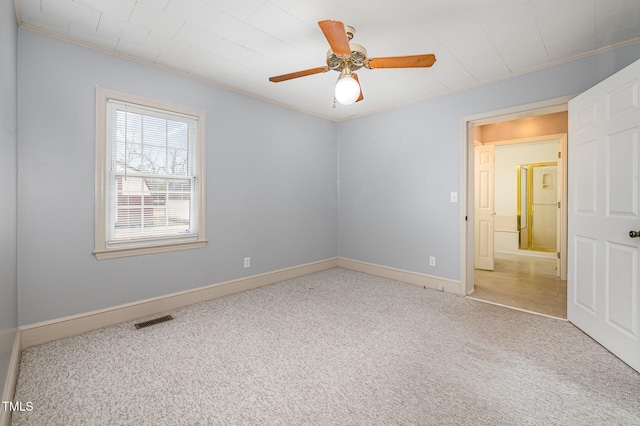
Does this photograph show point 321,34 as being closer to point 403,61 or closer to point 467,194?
point 403,61

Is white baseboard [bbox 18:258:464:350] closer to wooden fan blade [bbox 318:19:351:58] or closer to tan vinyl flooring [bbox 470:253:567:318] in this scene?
tan vinyl flooring [bbox 470:253:567:318]

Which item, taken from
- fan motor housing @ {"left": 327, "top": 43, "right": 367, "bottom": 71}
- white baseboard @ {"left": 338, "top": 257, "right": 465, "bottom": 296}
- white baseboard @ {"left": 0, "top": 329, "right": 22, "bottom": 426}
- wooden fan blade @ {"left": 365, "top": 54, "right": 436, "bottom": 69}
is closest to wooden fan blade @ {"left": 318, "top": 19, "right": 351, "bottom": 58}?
fan motor housing @ {"left": 327, "top": 43, "right": 367, "bottom": 71}

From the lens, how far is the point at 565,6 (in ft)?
6.77

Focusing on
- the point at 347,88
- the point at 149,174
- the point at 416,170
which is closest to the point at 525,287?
the point at 416,170

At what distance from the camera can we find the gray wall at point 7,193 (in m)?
1.54

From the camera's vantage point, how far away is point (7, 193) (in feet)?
5.67

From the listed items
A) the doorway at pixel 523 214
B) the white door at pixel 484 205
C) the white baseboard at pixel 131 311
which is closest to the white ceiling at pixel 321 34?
the doorway at pixel 523 214

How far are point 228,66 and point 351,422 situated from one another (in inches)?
127

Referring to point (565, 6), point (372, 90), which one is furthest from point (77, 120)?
point (565, 6)

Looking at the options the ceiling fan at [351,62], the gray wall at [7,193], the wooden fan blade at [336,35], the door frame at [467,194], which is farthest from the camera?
the door frame at [467,194]

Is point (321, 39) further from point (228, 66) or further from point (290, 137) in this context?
point (290, 137)

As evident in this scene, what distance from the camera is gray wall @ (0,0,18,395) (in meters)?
1.54

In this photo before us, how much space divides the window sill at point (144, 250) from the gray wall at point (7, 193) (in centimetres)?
58

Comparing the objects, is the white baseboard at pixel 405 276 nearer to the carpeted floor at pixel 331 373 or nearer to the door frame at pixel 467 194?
the door frame at pixel 467 194
